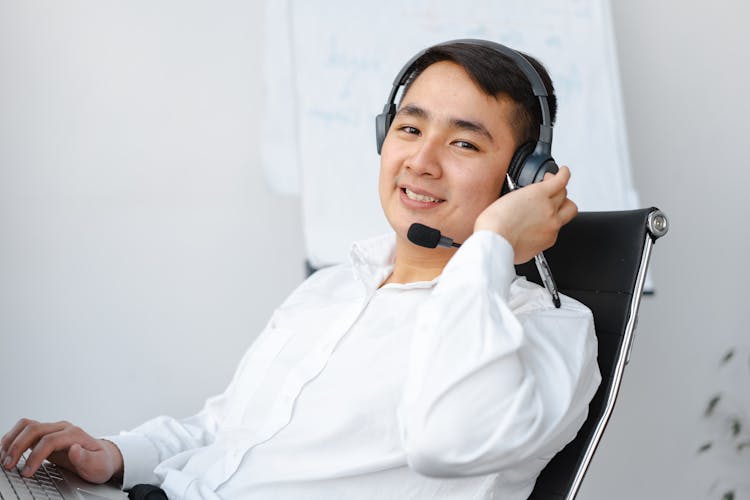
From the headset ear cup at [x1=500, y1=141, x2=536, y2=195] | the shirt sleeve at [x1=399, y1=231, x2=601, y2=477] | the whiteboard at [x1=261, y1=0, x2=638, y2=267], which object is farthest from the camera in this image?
the whiteboard at [x1=261, y1=0, x2=638, y2=267]

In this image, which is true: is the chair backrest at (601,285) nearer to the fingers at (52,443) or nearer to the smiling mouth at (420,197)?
the smiling mouth at (420,197)

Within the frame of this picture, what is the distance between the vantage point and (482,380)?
36.0 inches

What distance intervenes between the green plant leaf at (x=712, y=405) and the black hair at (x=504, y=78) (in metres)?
1.60

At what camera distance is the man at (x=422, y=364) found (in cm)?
92

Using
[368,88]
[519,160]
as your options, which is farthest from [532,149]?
[368,88]

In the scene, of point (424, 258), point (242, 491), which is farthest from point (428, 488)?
point (424, 258)

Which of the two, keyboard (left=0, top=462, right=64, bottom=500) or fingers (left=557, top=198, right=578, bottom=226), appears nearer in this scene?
keyboard (left=0, top=462, right=64, bottom=500)

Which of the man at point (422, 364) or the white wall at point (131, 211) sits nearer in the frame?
the man at point (422, 364)

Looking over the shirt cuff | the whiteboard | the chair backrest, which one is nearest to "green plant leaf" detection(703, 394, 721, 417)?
the whiteboard

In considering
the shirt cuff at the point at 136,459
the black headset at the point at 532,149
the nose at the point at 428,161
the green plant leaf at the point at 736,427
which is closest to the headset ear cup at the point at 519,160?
the black headset at the point at 532,149

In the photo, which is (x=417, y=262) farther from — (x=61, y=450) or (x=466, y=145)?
(x=61, y=450)

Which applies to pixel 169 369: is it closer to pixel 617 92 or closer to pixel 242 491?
pixel 242 491

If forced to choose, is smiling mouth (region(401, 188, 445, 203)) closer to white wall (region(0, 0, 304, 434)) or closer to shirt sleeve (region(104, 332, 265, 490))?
shirt sleeve (region(104, 332, 265, 490))

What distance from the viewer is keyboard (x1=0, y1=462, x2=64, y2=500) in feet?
3.07
